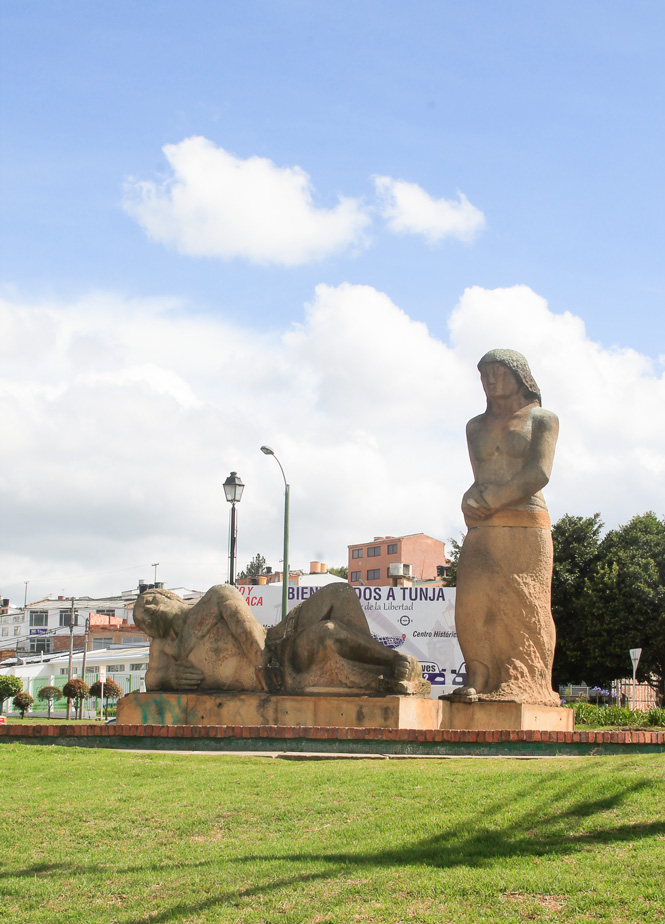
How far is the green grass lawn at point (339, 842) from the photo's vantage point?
4.91m

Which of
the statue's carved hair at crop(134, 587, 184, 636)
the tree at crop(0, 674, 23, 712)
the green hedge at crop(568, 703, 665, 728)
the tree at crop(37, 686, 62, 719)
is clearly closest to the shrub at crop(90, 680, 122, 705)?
the tree at crop(37, 686, 62, 719)

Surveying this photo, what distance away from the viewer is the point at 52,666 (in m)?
56.8

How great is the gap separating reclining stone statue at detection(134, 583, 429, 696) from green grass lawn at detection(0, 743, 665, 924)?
243 cm

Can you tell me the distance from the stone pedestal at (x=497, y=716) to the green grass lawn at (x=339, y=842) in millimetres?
1975

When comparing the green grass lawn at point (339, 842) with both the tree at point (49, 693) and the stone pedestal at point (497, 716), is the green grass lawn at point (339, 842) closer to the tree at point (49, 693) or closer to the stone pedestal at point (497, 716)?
the stone pedestal at point (497, 716)

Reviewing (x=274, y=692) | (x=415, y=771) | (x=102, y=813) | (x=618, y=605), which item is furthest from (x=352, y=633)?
(x=618, y=605)

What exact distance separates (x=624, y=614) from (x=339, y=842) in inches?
1201

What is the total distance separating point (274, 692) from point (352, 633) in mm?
1056

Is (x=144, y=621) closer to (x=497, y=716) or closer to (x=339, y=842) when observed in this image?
(x=497, y=716)

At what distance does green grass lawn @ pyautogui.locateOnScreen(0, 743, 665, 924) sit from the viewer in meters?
4.91

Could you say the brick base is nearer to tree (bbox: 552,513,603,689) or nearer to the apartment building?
tree (bbox: 552,513,603,689)

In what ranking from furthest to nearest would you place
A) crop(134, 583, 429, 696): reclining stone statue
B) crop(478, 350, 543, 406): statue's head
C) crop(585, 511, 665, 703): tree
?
crop(585, 511, 665, 703): tree < crop(478, 350, 543, 406): statue's head < crop(134, 583, 429, 696): reclining stone statue

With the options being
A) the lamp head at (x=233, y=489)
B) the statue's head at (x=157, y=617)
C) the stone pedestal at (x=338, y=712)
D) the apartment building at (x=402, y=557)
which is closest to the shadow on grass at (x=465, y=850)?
the stone pedestal at (x=338, y=712)

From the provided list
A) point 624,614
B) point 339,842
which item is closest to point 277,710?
point 339,842
